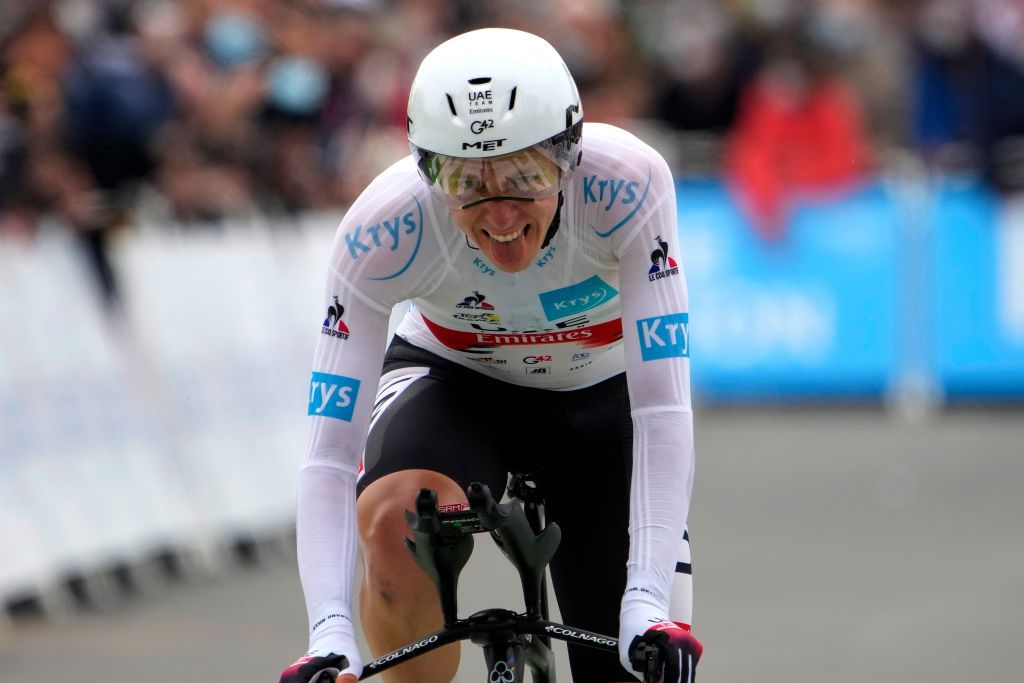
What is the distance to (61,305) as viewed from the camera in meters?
7.68

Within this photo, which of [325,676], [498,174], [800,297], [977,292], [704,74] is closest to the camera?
[325,676]

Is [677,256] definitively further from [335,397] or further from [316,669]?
[316,669]

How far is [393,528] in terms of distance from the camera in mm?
3842

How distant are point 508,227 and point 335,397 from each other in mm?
556

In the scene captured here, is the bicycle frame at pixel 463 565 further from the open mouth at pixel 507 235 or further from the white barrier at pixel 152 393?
the white barrier at pixel 152 393

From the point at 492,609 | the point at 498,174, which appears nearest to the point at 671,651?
the point at 492,609

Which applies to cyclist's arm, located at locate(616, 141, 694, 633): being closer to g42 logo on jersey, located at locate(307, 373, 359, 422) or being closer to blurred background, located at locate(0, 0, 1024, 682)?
g42 logo on jersey, located at locate(307, 373, 359, 422)

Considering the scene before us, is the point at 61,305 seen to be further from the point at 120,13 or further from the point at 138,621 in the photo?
the point at 120,13

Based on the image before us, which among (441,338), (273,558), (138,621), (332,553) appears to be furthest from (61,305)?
(332,553)

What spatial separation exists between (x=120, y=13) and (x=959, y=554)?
517 cm

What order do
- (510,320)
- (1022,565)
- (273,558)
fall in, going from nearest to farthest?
(510,320) → (1022,565) → (273,558)

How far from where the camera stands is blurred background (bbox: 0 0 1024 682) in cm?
752

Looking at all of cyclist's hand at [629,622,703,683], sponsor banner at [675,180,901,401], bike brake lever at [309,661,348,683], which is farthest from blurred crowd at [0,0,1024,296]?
cyclist's hand at [629,622,703,683]

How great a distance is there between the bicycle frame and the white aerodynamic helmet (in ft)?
2.03
